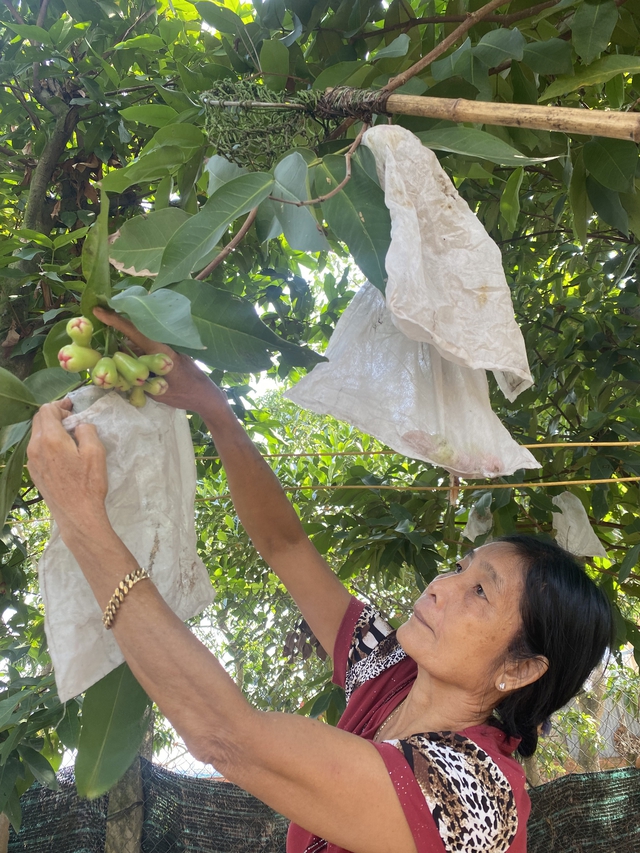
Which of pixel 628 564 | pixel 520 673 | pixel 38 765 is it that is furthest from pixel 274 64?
pixel 38 765

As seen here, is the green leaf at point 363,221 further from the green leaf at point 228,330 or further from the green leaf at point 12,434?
the green leaf at point 12,434

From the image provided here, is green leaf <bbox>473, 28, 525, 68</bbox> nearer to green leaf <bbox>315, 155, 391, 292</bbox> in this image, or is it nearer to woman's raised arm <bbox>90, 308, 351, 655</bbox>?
green leaf <bbox>315, 155, 391, 292</bbox>

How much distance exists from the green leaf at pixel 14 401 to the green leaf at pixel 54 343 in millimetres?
96

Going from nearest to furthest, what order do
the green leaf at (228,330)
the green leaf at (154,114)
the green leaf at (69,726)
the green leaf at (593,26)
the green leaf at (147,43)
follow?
the green leaf at (228,330) < the green leaf at (593,26) < the green leaf at (154,114) < the green leaf at (147,43) < the green leaf at (69,726)

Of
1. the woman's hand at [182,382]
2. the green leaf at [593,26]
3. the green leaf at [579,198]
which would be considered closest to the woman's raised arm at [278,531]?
the woman's hand at [182,382]

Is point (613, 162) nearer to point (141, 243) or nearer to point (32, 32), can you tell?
point (141, 243)

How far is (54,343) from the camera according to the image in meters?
1.02

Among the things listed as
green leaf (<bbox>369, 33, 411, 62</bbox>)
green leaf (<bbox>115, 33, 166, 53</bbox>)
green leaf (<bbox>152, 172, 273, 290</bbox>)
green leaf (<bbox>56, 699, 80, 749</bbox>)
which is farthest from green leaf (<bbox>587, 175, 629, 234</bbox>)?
green leaf (<bbox>56, 699, 80, 749</bbox>)

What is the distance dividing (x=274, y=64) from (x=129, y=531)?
0.78 m

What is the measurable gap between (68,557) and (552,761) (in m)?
4.31

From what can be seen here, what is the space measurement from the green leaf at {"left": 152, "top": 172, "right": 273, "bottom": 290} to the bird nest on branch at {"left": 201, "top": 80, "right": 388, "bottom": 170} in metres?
0.19

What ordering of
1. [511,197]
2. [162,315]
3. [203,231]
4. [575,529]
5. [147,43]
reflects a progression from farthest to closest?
[575,529]
[147,43]
[511,197]
[203,231]
[162,315]

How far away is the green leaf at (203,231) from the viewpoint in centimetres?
86

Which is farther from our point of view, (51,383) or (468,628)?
(468,628)
